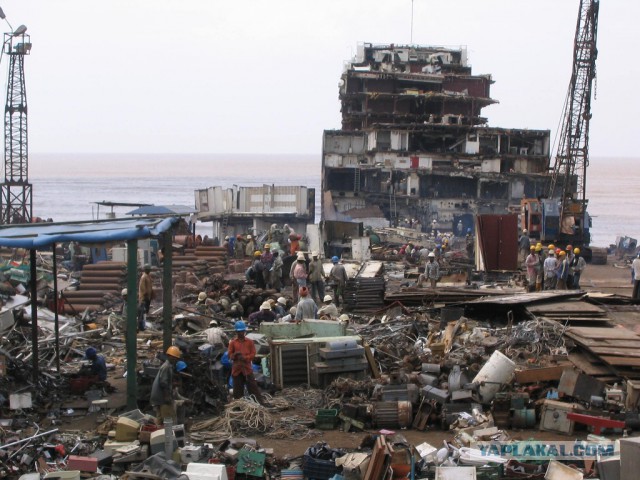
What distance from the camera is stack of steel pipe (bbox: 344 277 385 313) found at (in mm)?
21391

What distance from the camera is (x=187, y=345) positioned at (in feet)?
44.5

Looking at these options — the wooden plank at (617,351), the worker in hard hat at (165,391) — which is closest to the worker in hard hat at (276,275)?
the wooden plank at (617,351)

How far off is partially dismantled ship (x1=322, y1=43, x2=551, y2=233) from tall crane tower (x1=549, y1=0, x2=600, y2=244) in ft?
15.2

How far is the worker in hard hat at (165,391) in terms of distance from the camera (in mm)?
11773

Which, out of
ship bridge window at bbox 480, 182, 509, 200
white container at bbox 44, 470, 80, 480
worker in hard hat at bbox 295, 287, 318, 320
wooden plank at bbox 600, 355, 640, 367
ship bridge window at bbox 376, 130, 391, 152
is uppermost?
ship bridge window at bbox 376, 130, 391, 152

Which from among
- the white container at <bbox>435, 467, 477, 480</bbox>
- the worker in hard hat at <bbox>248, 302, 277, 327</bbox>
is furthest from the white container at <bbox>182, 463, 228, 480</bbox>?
the worker in hard hat at <bbox>248, 302, 277, 327</bbox>

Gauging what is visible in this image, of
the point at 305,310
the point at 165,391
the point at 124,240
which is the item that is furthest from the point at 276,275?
the point at 165,391

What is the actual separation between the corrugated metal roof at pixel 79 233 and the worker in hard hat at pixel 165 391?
183cm

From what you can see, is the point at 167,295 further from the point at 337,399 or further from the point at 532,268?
the point at 532,268

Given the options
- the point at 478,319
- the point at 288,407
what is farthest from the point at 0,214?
the point at 288,407

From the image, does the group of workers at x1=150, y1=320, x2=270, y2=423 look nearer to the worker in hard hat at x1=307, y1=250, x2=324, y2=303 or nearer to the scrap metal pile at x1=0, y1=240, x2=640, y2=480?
the scrap metal pile at x1=0, y1=240, x2=640, y2=480

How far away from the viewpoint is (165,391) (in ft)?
38.7

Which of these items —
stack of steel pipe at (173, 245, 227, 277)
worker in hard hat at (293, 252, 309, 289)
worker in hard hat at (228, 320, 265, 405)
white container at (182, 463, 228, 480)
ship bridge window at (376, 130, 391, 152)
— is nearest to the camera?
white container at (182, 463, 228, 480)

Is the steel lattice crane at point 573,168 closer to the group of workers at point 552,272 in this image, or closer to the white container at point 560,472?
the group of workers at point 552,272
